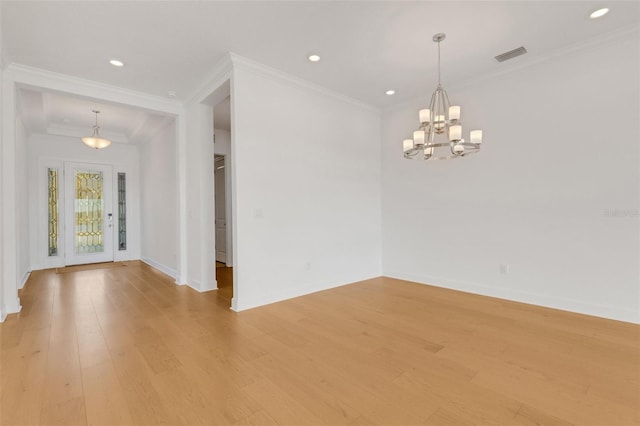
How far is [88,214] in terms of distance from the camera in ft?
22.7

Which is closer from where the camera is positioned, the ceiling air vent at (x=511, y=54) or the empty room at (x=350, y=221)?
the empty room at (x=350, y=221)

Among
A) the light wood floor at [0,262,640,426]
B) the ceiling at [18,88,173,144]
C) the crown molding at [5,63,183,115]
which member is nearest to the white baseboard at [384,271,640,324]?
the light wood floor at [0,262,640,426]

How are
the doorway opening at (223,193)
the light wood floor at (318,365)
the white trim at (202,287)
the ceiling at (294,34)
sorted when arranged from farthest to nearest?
the doorway opening at (223,193) < the white trim at (202,287) < the ceiling at (294,34) < the light wood floor at (318,365)

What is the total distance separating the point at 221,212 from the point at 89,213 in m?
3.17

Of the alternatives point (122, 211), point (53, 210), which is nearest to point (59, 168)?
point (53, 210)

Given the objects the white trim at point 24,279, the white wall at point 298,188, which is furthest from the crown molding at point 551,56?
the white trim at point 24,279

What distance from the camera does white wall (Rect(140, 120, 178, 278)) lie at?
17.8 feet

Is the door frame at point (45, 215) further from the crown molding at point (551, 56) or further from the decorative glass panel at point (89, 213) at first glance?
the crown molding at point (551, 56)

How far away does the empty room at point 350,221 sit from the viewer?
6.51 ft

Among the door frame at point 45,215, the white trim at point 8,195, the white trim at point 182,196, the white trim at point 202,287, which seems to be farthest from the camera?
the door frame at point 45,215

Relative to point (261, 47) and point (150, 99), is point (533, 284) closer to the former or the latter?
point (261, 47)

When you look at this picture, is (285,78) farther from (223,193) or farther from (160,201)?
(160,201)

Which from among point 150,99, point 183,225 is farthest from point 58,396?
point 150,99

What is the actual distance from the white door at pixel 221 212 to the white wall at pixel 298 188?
3.13m
